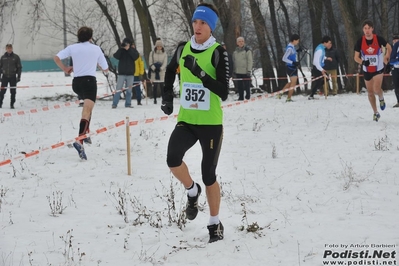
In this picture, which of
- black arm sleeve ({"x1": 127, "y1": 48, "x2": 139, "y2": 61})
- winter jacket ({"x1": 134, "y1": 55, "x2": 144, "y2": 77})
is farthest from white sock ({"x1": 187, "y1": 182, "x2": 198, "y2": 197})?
winter jacket ({"x1": 134, "y1": 55, "x2": 144, "y2": 77})

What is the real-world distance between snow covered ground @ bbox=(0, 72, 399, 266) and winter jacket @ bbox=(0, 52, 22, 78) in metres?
7.13

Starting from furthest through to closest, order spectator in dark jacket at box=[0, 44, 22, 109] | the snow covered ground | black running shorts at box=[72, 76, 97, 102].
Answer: spectator in dark jacket at box=[0, 44, 22, 109]
black running shorts at box=[72, 76, 97, 102]
the snow covered ground

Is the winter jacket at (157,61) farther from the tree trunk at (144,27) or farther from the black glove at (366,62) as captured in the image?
the black glove at (366,62)

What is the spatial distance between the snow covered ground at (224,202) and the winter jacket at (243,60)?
6953 mm

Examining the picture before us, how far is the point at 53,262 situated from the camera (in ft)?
14.8

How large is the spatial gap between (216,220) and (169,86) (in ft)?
4.31

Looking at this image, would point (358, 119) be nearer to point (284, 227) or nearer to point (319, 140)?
point (319, 140)

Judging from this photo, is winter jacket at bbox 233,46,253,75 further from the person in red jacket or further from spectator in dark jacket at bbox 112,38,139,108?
the person in red jacket

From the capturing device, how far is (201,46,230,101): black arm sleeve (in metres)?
4.82

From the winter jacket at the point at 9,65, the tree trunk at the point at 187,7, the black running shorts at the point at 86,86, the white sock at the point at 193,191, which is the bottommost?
the white sock at the point at 193,191

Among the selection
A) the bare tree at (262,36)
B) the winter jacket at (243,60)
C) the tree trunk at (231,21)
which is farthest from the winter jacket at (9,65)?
the bare tree at (262,36)

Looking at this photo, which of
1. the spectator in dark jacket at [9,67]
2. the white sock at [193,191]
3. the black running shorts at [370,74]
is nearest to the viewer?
the white sock at [193,191]

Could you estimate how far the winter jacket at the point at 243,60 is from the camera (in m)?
18.1

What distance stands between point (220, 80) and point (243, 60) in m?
13.5
